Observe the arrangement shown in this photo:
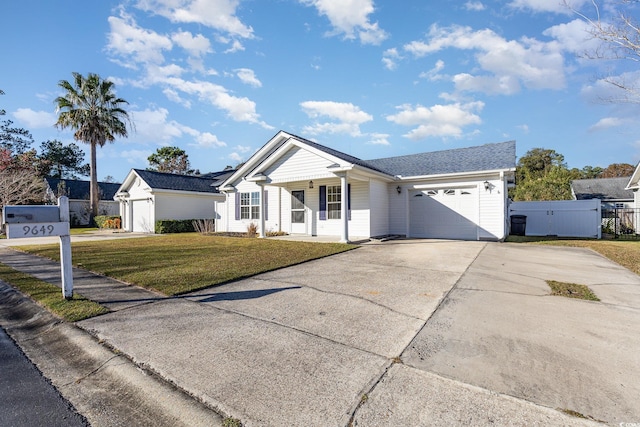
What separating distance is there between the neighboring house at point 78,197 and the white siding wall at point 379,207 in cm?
3000

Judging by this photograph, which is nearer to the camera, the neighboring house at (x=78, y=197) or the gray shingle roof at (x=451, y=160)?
the gray shingle roof at (x=451, y=160)

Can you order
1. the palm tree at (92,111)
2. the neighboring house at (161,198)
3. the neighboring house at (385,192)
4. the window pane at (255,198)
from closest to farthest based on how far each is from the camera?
the neighboring house at (385,192), the window pane at (255,198), the neighboring house at (161,198), the palm tree at (92,111)

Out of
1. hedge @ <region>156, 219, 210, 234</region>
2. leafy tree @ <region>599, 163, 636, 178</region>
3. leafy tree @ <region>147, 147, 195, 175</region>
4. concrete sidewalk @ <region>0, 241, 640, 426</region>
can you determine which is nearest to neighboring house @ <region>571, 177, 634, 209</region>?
leafy tree @ <region>599, 163, 636, 178</region>

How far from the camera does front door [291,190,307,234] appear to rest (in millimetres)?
15188

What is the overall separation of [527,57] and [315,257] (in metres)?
12.4

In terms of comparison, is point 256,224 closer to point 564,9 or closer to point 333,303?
point 333,303

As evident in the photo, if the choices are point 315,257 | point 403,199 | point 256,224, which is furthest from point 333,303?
point 256,224

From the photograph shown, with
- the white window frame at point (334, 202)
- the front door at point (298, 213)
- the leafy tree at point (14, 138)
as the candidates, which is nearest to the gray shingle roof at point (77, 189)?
the leafy tree at point (14, 138)

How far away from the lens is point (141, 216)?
2105 cm

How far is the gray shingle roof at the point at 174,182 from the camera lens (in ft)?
65.7

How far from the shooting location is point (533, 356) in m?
2.90

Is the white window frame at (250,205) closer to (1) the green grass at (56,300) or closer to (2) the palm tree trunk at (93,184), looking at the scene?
(1) the green grass at (56,300)

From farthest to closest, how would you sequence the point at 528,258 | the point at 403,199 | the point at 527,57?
the point at 403,199 → the point at 527,57 → the point at 528,258

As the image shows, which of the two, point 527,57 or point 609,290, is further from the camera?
point 527,57
